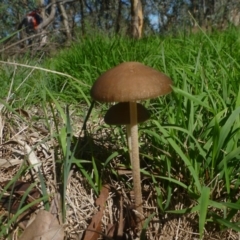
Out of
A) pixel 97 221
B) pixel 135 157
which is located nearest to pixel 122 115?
pixel 135 157

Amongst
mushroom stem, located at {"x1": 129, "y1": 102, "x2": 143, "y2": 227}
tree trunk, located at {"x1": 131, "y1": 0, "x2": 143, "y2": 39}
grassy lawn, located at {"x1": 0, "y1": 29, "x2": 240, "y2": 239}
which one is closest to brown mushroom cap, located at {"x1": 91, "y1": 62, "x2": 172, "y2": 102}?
mushroom stem, located at {"x1": 129, "y1": 102, "x2": 143, "y2": 227}

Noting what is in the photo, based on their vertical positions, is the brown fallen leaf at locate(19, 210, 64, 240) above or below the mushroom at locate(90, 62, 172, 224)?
below

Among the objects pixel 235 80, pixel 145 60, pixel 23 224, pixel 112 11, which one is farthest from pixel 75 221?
pixel 112 11

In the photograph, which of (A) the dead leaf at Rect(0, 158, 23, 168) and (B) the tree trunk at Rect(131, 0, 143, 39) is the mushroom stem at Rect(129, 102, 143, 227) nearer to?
(A) the dead leaf at Rect(0, 158, 23, 168)

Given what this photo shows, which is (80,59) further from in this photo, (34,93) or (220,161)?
(220,161)

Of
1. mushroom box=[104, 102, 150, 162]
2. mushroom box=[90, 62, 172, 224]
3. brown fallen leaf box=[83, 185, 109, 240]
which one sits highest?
mushroom box=[90, 62, 172, 224]

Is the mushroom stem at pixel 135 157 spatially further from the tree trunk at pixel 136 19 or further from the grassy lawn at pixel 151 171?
the tree trunk at pixel 136 19
